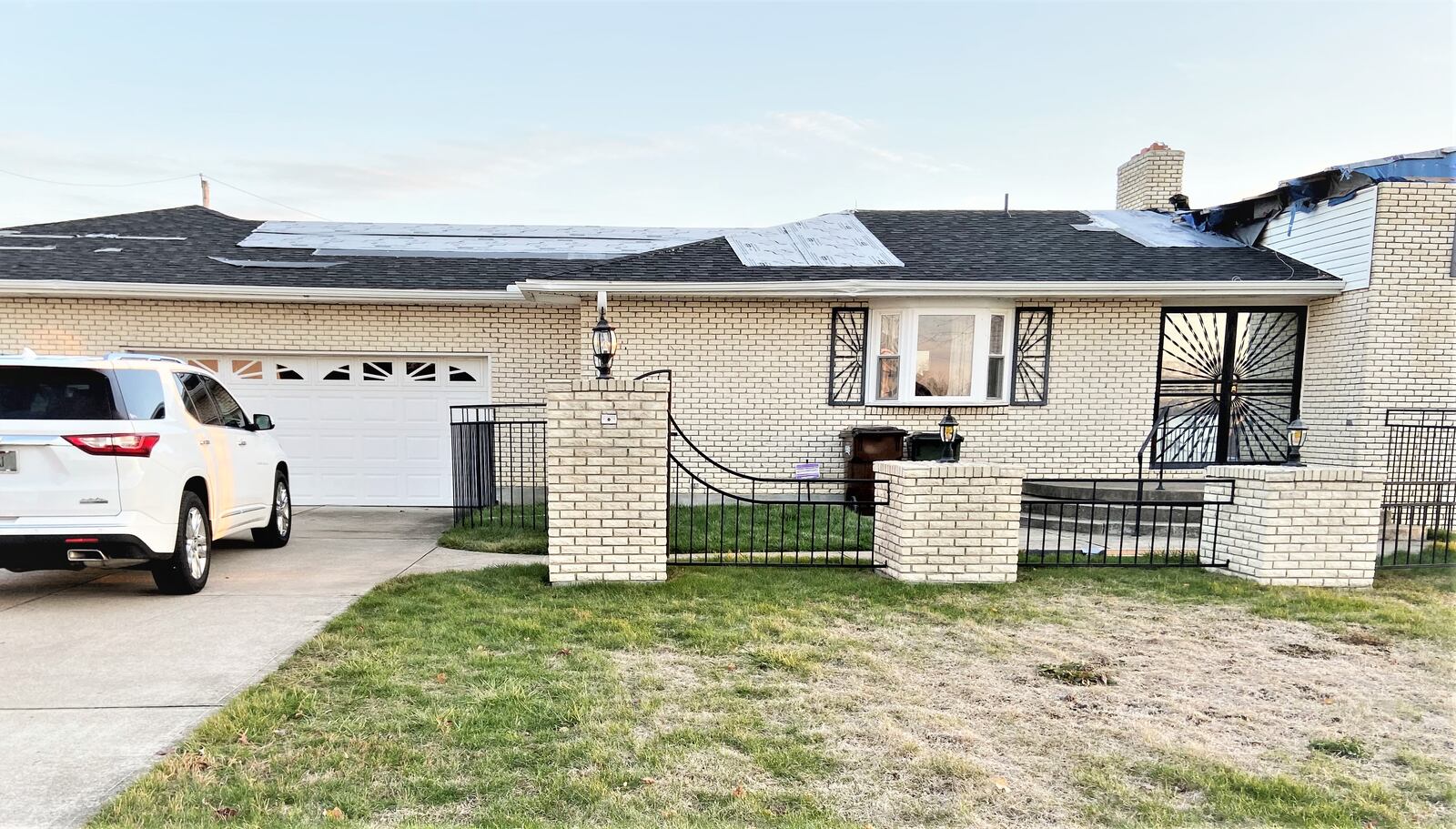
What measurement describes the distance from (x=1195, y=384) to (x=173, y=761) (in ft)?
34.6

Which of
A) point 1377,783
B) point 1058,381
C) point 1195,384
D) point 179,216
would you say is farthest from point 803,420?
point 179,216

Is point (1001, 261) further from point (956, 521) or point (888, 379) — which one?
point (956, 521)

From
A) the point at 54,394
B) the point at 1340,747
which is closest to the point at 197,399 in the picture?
the point at 54,394

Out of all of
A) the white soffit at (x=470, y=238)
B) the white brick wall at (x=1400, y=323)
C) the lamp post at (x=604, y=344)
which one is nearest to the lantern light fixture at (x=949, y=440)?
the lamp post at (x=604, y=344)

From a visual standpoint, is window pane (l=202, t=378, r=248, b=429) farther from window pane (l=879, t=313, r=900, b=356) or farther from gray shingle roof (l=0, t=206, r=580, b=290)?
window pane (l=879, t=313, r=900, b=356)

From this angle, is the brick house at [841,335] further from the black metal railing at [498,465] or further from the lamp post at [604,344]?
the lamp post at [604,344]

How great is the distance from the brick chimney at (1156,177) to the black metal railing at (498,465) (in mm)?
10991

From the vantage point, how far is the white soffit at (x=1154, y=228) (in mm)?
9805

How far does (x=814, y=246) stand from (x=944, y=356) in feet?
7.59

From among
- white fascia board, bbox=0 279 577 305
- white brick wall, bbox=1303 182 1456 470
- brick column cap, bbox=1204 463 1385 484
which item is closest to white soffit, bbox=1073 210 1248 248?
white brick wall, bbox=1303 182 1456 470

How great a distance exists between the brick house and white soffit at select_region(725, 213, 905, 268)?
0.20 feet

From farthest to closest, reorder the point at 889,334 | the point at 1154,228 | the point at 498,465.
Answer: the point at 1154,228, the point at 498,465, the point at 889,334

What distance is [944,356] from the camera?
892 centimetres

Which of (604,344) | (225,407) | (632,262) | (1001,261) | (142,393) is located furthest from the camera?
(1001,261)
